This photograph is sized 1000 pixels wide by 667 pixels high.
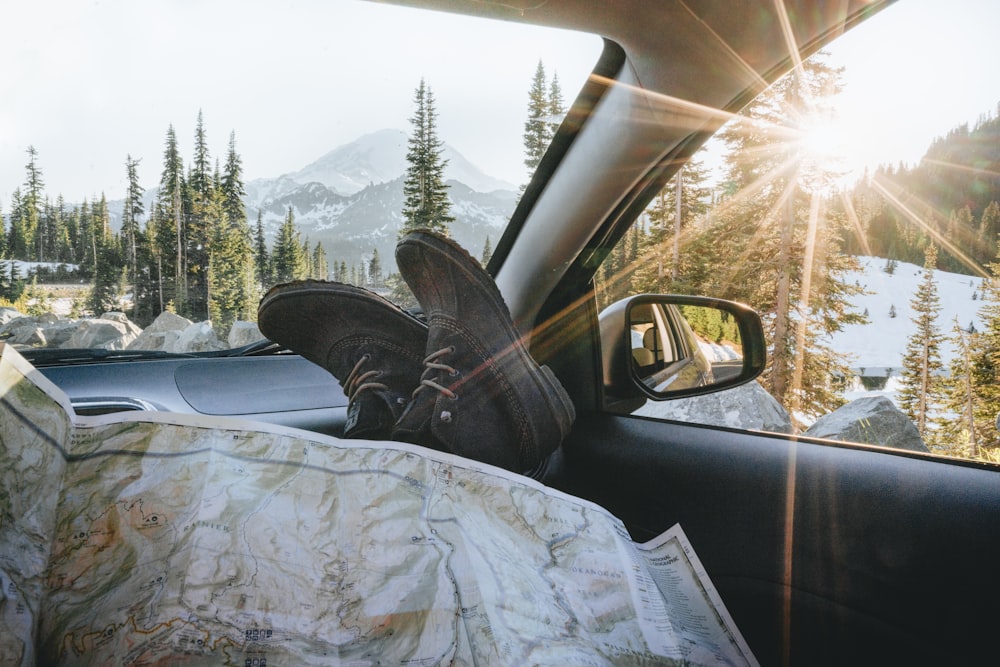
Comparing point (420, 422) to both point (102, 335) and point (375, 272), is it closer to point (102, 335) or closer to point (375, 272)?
point (375, 272)

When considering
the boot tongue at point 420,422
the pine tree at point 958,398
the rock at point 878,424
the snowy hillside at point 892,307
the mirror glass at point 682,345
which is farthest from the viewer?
the rock at point 878,424

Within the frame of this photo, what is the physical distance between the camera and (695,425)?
64.7 inches

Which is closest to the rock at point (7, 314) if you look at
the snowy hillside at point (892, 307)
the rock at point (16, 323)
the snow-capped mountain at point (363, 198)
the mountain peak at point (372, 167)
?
the rock at point (16, 323)

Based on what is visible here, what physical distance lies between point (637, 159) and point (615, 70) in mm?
256

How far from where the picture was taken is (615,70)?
1.51 metres

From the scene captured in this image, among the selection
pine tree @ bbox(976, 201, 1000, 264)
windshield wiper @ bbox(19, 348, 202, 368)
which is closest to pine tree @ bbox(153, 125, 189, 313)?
windshield wiper @ bbox(19, 348, 202, 368)

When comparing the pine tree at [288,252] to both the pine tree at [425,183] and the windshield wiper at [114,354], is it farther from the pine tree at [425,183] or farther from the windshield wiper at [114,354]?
the pine tree at [425,183]

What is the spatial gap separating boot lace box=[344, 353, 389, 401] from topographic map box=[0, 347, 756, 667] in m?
0.54

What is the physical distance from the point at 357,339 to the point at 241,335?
72cm

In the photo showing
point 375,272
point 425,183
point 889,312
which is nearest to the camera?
point 375,272

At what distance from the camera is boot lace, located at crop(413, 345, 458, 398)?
1.44m

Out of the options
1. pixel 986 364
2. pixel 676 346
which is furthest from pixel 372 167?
pixel 986 364

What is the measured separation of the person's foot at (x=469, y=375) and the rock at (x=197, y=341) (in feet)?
3.27

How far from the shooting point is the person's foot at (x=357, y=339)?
148 cm
